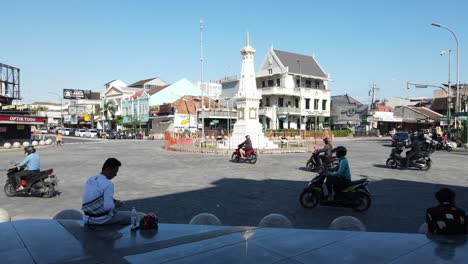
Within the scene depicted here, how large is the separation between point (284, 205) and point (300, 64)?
51.8 meters

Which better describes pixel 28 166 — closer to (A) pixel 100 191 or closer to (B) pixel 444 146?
(A) pixel 100 191

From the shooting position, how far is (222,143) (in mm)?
28781

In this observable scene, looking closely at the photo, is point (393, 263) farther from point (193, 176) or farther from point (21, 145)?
point (21, 145)

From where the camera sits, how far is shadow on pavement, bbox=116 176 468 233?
7.09 meters

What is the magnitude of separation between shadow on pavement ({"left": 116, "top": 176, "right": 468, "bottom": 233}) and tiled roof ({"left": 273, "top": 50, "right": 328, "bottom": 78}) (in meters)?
46.3

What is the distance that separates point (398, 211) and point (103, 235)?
6.15 metres

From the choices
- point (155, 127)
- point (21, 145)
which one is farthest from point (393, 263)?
point (155, 127)

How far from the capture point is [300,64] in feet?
190

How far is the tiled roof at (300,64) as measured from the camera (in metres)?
56.4

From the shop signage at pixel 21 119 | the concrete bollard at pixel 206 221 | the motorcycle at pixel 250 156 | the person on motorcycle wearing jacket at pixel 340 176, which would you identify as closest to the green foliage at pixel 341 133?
the motorcycle at pixel 250 156

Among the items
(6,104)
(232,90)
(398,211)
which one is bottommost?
(398,211)

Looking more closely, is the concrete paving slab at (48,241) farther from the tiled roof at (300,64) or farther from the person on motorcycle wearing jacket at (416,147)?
the tiled roof at (300,64)

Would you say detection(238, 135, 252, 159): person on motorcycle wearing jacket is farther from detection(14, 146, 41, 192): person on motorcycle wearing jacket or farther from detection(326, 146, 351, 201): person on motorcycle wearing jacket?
detection(14, 146, 41, 192): person on motorcycle wearing jacket

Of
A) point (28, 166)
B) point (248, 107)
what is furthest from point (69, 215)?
point (248, 107)
